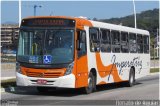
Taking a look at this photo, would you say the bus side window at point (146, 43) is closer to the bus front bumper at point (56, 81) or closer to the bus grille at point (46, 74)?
the bus front bumper at point (56, 81)

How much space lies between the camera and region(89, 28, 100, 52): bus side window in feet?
69.1

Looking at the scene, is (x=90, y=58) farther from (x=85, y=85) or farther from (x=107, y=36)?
(x=107, y=36)

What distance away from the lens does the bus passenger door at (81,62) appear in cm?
1952

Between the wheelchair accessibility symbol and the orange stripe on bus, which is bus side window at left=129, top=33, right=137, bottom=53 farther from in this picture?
the wheelchair accessibility symbol

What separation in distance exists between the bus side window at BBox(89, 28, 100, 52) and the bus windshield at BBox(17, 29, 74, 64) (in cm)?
174

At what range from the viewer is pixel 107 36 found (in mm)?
23266

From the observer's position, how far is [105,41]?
22.9m

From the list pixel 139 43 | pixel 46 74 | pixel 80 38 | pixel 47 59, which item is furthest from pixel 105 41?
pixel 139 43

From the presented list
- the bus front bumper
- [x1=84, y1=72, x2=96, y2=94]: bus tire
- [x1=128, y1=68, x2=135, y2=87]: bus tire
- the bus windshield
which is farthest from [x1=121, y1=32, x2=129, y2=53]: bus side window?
the bus front bumper

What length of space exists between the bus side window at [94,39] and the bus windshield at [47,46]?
1.74 metres

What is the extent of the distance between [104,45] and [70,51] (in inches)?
147

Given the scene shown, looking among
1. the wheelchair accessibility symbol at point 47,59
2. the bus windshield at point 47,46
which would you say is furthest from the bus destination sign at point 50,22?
the wheelchair accessibility symbol at point 47,59

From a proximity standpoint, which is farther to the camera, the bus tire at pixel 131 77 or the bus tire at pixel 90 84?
the bus tire at pixel 131 77

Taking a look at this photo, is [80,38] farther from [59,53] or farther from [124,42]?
[124,42]
